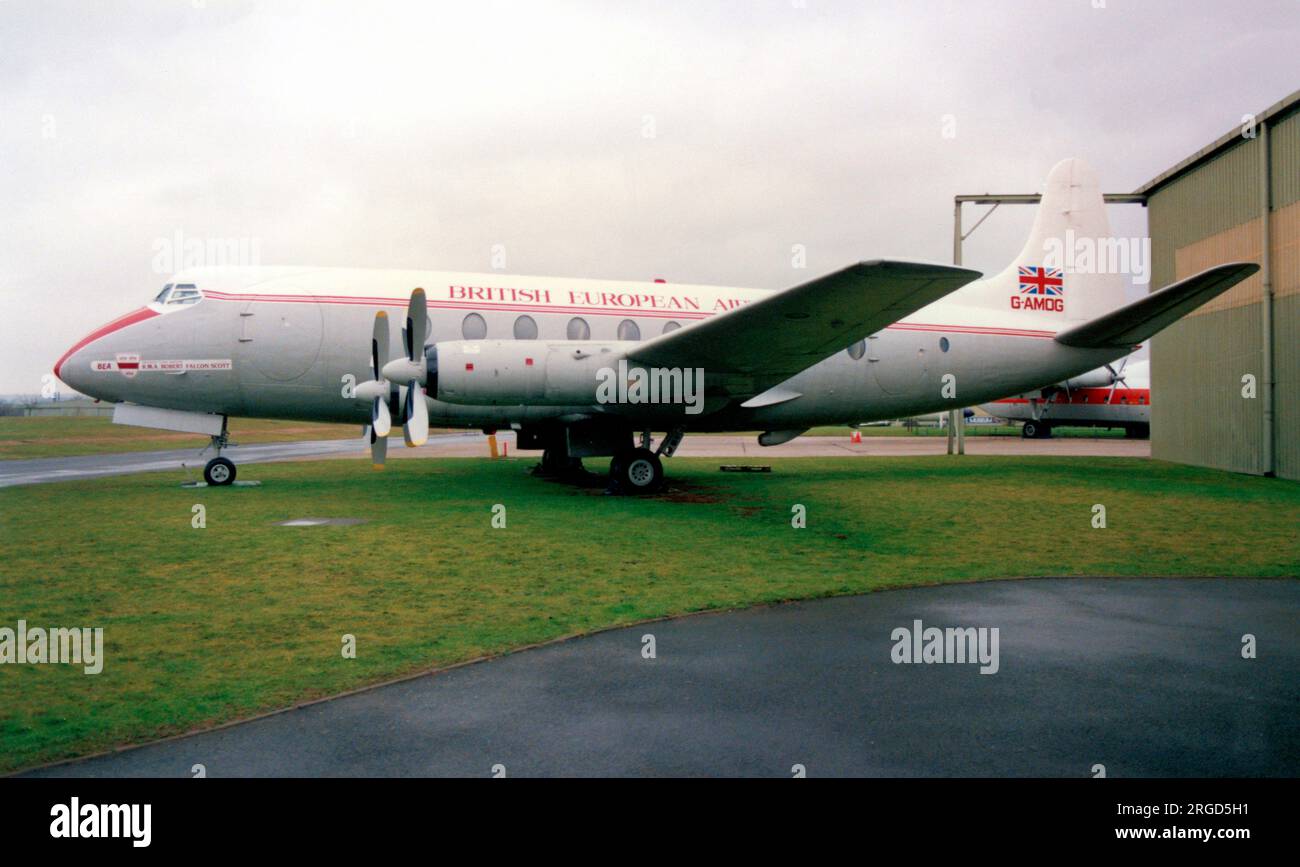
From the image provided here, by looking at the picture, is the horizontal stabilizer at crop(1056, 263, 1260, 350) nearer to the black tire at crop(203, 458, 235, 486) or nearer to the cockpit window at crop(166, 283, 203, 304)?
the cockpit window at crop(166, 283, 203, 304)

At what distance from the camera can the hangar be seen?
778 inches

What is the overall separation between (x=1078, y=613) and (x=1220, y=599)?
169 centimetres

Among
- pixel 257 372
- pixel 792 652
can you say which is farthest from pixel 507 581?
pixel 257 372

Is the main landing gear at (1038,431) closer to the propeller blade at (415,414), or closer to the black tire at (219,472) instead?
the propeller blade at (415,414)

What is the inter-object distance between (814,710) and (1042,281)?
1857cm

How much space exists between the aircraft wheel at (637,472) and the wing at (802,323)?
2.18 meters

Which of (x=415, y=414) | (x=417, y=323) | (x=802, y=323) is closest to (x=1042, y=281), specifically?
(x=802, y=323)

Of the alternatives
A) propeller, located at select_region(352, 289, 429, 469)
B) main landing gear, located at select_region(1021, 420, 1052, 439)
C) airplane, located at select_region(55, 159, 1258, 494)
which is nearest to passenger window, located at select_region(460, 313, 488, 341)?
airplane, located at select_region(55, 159, 1258, 494)

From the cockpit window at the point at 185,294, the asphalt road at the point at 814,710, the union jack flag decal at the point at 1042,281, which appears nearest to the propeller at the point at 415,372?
the cockpit window at the point at 185,294

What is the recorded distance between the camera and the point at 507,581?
8.38 m

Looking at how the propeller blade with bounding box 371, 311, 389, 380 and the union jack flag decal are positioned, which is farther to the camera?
the union jack flag decal

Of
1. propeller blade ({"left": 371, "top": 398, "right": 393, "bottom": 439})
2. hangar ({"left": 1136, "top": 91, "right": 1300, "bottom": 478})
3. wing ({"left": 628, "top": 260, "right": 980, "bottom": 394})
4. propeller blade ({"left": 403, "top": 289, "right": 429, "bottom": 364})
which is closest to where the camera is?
wing ({"left": 628, "top": 260, "right": 980, "bottom": 394})

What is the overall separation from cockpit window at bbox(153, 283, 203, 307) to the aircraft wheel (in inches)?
356
